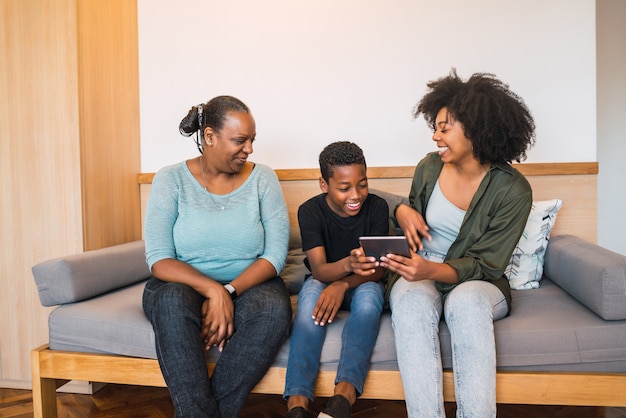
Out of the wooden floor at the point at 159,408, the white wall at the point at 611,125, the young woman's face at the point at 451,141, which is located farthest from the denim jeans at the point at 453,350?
the white wall at the point at 611,125

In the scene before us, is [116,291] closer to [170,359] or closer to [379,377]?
[170,359]

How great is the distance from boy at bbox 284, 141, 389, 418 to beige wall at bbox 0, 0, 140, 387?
1046 mm

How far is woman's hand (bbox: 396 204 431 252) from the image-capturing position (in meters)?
1.72

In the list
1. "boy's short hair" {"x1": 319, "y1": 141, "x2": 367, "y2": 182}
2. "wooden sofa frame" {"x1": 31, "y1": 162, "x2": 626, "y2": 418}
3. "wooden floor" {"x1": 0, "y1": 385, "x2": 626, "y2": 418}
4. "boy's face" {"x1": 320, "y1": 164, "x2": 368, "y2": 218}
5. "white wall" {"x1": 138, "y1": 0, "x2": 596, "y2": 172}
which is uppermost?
"white wall" {"x1": 138, "y1": 0, "x2": 596, "y2": 172}

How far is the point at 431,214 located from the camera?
71.9 inches

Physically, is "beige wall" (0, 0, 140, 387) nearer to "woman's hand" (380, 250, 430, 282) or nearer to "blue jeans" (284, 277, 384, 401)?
"blue jeans" (284, 277, 384, 401)

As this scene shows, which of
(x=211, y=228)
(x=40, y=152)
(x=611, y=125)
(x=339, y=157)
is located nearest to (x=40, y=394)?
(x=211, y=228)

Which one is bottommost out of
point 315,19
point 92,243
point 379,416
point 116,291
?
point 379,416

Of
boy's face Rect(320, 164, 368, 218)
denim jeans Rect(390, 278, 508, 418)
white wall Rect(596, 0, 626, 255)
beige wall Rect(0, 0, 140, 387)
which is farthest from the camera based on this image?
white wall Rect(596, 0, 626, 255)

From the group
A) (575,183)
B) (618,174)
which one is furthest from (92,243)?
(618,174)

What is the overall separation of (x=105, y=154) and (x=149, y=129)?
1.22 ft

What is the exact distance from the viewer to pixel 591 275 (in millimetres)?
1637

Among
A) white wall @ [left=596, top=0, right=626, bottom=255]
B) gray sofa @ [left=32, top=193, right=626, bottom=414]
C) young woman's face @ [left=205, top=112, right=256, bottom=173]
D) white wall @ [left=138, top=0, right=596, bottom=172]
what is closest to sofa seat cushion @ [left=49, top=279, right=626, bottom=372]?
gray sofa @ [left=32, top=193, right=626, bottom=414]

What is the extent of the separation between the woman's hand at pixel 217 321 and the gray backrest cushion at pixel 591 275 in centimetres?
112
